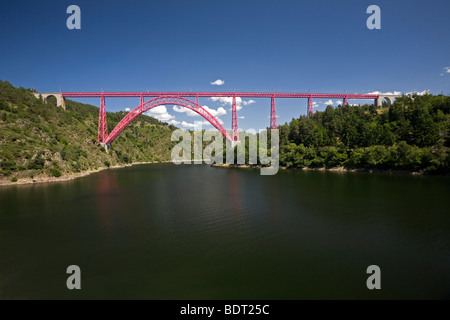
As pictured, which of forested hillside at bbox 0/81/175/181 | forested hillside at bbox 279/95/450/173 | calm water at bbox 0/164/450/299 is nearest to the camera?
calm water at bbox 0/164/450/299

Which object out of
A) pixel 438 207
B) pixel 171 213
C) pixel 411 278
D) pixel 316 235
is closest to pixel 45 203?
pixel 171 213

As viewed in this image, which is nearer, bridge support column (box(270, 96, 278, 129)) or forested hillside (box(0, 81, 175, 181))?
forested hillside (box(0, 81, 175, 181))

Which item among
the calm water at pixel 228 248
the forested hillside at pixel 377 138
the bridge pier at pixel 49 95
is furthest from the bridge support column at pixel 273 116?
the bridge pier at pixel 49 95

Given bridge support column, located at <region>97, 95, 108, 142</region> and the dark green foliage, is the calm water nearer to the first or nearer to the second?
the dark green foliage

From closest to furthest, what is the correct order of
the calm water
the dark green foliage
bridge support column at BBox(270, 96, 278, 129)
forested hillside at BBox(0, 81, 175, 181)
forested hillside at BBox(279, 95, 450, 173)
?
1. the calm water
2. forested hillside at BBox(0, 81, 175, 181)
3. the dark green foliage
4. forested hillside at BBox(279, 95, 450, 173)
5. bridge support column at BBox(270, 96, 278, 129)

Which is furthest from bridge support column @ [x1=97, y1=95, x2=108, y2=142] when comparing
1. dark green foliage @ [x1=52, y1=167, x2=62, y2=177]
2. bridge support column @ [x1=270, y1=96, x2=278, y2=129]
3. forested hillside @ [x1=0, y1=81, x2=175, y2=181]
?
bridge support column @ [x1=270, y1=96, x2=278, y2=129]

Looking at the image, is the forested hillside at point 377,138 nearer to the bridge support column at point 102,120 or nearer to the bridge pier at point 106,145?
the bridge support column at point 102,120

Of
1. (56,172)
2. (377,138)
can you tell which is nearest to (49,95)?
(56,172)
